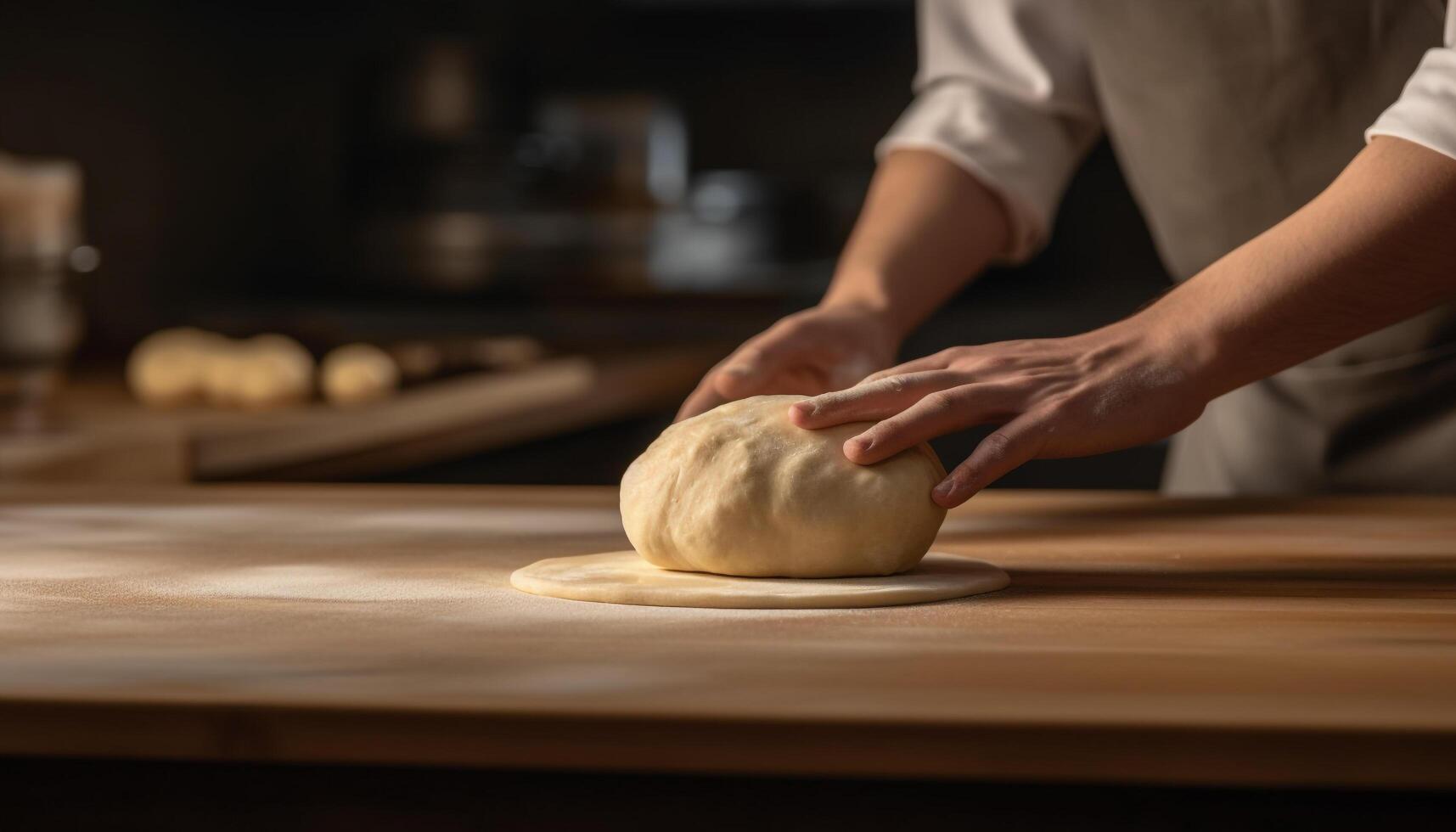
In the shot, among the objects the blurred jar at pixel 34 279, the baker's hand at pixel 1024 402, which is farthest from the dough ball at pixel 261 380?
the baker's hand at pixel 1024 402

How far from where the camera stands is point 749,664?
2.21 ft

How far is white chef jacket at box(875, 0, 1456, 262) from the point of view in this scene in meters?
1.51

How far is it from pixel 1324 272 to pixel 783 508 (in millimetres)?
388

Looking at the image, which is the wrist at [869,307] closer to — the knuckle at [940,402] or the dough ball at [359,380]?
the knuckle at [940,402]

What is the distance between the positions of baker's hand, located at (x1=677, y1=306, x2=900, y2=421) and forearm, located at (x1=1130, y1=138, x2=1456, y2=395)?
30 cm

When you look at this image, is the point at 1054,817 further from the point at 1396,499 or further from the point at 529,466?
the point at 529,466

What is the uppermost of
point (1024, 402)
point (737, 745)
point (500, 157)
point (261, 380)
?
point (500, 157)

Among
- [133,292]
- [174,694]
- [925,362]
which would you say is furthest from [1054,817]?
[133,292]

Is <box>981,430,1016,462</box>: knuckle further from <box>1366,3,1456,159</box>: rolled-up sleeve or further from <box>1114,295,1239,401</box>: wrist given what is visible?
<box>1366,3,1456,159</box>: rolled-up sleeve

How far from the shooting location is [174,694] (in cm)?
61

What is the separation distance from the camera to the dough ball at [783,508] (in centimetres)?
89

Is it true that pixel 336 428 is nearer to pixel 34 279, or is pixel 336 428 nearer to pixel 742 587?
pixel 34 279

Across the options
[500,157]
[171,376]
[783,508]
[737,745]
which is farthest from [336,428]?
[500,157]

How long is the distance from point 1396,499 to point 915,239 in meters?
0.47
